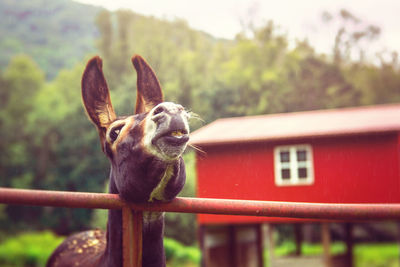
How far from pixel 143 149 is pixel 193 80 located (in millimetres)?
24029

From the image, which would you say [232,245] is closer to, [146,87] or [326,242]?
[326,242]

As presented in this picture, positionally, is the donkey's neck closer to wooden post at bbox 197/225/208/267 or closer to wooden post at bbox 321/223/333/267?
wooden post at bbox 321/223/333/267

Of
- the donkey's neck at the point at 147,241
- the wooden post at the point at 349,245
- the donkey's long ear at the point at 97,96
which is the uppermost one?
the donkey's long ear at the point at 97,96

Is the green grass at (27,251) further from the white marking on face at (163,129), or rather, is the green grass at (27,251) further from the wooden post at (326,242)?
the white marking on face at (163,129)

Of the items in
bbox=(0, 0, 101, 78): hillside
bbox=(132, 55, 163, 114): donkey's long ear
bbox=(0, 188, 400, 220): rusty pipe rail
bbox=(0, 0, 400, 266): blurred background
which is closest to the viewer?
bbox=(0, 188, 400, 220): rusty pipe rail

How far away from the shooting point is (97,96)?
210 cm

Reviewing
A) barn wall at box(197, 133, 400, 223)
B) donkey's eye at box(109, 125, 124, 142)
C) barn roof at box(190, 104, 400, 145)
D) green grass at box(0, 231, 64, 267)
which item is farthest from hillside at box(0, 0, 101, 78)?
donkey's eye at box(109, 125, 124, 142)

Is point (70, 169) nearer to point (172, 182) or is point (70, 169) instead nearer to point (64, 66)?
point (64, 66)

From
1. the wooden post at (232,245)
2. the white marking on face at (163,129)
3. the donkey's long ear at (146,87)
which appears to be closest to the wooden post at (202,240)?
the wooden post at (232,245)

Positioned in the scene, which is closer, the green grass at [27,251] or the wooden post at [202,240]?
the wooden post at [202,240]

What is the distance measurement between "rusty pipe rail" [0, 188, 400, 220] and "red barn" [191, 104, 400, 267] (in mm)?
6826

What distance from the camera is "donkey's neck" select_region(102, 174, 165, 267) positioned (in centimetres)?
183

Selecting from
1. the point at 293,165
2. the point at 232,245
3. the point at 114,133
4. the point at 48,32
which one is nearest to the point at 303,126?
the point at 293,165

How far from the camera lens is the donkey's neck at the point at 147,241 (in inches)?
71.9
